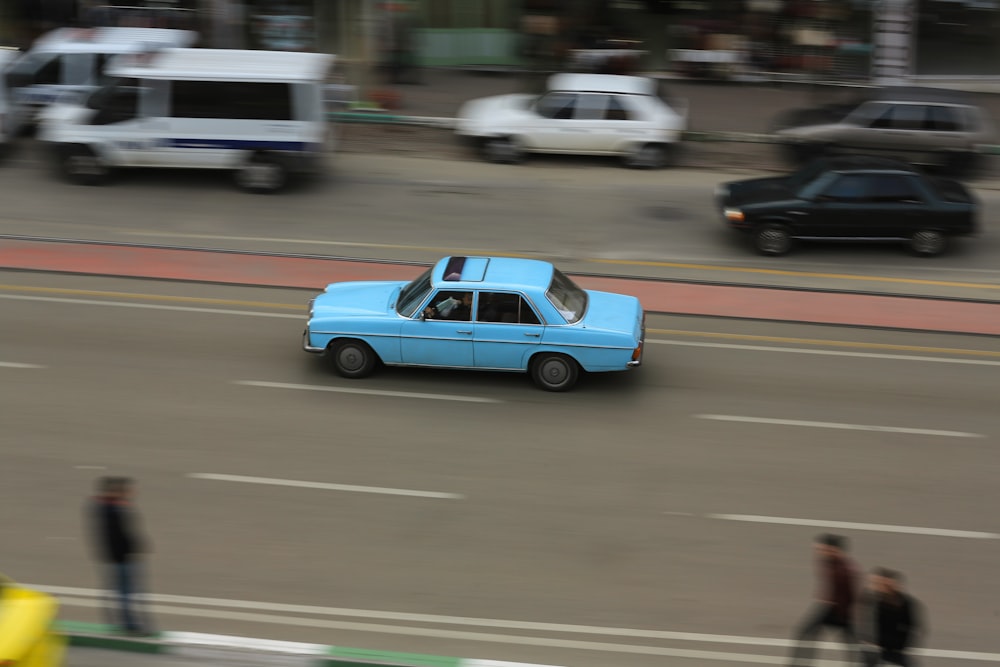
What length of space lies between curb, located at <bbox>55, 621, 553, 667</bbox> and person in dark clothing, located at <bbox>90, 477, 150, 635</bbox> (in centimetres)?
15

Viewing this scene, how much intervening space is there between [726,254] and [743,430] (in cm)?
650

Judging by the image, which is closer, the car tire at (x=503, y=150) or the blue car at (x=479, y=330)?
the blue car at (x=479, y=330)

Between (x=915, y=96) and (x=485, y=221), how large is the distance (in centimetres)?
862

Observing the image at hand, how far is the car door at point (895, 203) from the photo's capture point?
18266 mm

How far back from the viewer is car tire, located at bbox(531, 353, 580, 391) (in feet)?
43.3

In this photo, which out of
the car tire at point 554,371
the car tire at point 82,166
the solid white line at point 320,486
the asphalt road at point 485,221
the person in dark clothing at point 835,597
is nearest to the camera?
the person in dark clothing at point 835,597

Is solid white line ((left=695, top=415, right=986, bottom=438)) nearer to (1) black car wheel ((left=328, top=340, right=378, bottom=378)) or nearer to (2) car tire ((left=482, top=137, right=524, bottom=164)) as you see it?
(1) black car wheel ((left=328, top=340, right=378, bottom=378))

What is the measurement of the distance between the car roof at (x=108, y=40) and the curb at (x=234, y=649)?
16.0m

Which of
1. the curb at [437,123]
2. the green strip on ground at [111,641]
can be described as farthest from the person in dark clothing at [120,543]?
the curb at [437,123]

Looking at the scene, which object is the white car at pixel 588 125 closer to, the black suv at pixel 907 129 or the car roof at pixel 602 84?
the car roof at pixel 602 84

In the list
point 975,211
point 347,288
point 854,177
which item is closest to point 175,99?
point 347,288

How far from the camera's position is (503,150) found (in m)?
22.1

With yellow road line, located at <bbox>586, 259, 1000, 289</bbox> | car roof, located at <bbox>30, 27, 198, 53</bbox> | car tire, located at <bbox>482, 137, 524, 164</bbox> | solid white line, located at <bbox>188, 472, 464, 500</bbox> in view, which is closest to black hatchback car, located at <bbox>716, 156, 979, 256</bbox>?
yellow road line, located at <bbox>586, 259, 1000, 289</bbox>

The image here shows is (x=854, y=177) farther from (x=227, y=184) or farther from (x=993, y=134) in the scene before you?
(x=227, y=184)
